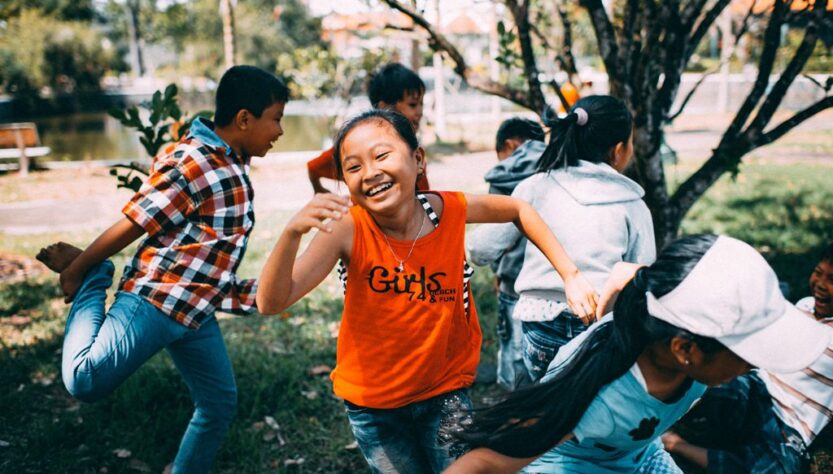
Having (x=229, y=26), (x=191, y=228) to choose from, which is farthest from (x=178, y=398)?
(x=229, y=26)

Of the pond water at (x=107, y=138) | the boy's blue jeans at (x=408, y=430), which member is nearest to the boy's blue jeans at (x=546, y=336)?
the boy's blue jeans at (x=408, y=430)

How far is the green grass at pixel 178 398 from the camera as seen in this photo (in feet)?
11.1

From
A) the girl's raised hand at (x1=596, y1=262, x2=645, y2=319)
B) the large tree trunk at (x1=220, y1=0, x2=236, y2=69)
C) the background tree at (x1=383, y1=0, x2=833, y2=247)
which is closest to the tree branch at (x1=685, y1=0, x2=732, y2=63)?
the background tree at (x1=383, y1=0, x2=833, y2=247)

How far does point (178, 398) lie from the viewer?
155 inches

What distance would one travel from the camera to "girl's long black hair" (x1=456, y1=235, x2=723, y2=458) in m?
1.67

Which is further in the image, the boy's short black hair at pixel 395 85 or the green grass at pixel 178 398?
the boy's short black hair at pixel 395 85

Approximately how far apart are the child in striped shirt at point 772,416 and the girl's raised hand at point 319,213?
77.8 inches

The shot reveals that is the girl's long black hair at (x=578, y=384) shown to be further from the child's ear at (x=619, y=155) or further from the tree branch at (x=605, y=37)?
the tree branch at (x=605, y=37)

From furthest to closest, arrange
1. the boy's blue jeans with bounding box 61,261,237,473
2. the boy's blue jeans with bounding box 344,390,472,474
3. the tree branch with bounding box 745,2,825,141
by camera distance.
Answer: the tree branch with bounding box 745,2,825,141
the boy's blue jeans with bounding box 61,261,237,473
the boy's blue jeans with bounding box 344,390,472,474

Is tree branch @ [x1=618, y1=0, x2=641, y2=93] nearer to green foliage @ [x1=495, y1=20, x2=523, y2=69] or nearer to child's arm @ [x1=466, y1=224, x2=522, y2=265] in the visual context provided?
green foliage @ [x1=495, y1=20, x2=523, y2=69]

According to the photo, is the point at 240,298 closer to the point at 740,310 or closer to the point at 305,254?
the point at 305,254

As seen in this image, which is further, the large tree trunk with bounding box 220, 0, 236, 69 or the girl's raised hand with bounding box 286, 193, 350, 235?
the large tree trunk with bounding box 220, 0, 236, 69

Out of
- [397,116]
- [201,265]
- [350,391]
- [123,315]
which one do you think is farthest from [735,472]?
[123,315]

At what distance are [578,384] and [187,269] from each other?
5.48ft
